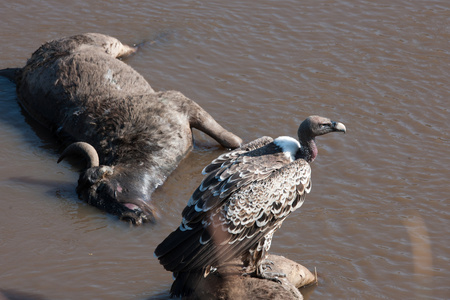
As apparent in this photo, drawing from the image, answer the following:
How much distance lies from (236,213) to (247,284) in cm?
81

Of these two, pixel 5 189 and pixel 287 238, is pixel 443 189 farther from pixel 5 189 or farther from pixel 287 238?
pixel 5 189

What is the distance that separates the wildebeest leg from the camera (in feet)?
31.6

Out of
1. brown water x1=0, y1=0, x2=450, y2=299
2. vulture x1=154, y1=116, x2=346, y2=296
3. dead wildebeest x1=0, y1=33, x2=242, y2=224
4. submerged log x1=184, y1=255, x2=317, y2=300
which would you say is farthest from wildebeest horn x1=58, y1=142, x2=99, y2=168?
submerged log x1=184, y1=255, x2=317, y2=300

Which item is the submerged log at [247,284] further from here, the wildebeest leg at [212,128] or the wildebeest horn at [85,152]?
the wildebeest leg at [212,128]

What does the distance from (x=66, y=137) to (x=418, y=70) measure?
6.16 metres

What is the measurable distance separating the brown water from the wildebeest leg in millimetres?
327

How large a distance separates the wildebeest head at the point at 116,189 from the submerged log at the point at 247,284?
1.68 m

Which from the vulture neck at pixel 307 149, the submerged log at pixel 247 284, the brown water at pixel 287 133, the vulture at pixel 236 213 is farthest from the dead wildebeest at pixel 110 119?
the vulture neck at pixel 307 149

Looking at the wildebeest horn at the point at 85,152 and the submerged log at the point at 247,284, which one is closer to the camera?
the submerged log at the point at 247,284

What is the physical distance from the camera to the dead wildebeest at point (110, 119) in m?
8.28

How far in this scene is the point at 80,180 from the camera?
326 inches

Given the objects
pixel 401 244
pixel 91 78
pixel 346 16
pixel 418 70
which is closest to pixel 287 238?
pixel 401 244

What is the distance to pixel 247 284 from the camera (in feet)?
21.4

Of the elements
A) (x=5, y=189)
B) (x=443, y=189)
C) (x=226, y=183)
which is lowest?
(x=5, y=189)
